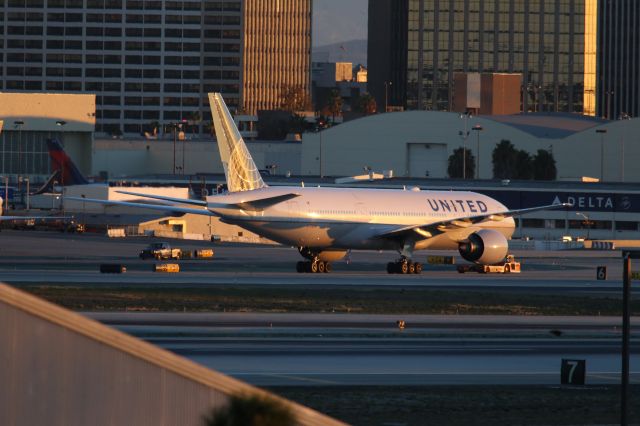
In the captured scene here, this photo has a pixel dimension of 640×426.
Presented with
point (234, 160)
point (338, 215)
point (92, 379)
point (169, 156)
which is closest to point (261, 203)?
point (234, 160)

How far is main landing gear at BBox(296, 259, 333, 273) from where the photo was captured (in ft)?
240

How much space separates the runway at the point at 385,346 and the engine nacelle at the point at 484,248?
22.2 m

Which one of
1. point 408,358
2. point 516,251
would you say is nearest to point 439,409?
point 408,358

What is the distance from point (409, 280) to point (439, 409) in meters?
37.8

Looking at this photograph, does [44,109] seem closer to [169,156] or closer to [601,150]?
[169,156]

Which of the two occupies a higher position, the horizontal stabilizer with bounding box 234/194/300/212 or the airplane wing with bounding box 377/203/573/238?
the horizontal stabilizer with bounding box 234/194/300/212

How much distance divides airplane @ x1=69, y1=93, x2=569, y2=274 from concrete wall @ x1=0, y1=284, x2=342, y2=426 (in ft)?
159

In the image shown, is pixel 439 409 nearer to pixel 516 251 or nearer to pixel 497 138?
pixel 516 251

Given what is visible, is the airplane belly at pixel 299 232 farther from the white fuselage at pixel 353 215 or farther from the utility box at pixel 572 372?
the utility box at pixel 572 372

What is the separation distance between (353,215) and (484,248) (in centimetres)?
734

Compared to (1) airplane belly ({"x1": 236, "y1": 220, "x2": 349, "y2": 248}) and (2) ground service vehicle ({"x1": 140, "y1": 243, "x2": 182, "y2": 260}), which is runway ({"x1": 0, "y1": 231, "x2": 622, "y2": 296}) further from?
(1) airplane belly ({"x1": 236, "y1": 220, "x2": 349, "y2": 248})

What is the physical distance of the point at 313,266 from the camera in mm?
73062

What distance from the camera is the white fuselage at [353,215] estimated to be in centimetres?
6919

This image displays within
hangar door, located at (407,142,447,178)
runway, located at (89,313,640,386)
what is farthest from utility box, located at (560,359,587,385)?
hangar door, located at (407,142,447,178)
